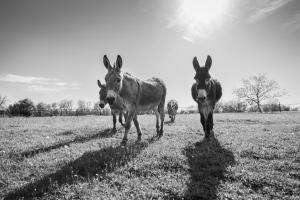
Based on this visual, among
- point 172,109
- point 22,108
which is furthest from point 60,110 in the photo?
point 172,109

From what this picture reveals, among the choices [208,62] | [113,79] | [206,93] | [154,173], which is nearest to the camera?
[154,173]

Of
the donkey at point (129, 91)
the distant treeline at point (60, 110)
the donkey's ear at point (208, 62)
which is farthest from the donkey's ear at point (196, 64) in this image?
the distant treeline at point (60, 110)

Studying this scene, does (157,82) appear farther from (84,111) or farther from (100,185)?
(84,111)

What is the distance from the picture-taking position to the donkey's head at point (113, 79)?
7.15 metres

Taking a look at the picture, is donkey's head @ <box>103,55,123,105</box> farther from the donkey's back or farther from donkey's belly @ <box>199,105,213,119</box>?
donkey's belly @ <box>199,105,213,119</box>

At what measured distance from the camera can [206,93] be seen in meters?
7.69

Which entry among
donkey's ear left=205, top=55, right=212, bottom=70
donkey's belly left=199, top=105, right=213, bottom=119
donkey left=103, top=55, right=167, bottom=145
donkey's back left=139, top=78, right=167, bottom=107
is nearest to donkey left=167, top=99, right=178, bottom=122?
donkey's back left=139, top=78, right=167, bottom=107

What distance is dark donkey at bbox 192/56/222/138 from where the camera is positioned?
7.57 meters

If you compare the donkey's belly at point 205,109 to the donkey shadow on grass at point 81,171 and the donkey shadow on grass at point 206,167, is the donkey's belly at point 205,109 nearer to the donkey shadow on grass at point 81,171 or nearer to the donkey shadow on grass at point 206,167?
the donkey shadow on grass at point 206,167

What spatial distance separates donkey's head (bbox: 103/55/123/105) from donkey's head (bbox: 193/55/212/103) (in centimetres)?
311

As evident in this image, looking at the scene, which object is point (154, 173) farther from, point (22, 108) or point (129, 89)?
point (22, 108)

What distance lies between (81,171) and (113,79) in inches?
137

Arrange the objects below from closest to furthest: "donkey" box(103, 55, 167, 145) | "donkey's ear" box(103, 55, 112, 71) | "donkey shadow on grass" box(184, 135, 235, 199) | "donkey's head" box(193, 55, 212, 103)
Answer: "donkey shadow on grass" box(184, 135, 235, 199) → "donkey's head" box(193, 55, 212, 103) → "donkey" box(103, 55, 167, 145) → "donkey's ear" box(103, 55, 112, 71)

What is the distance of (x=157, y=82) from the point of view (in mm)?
11523
